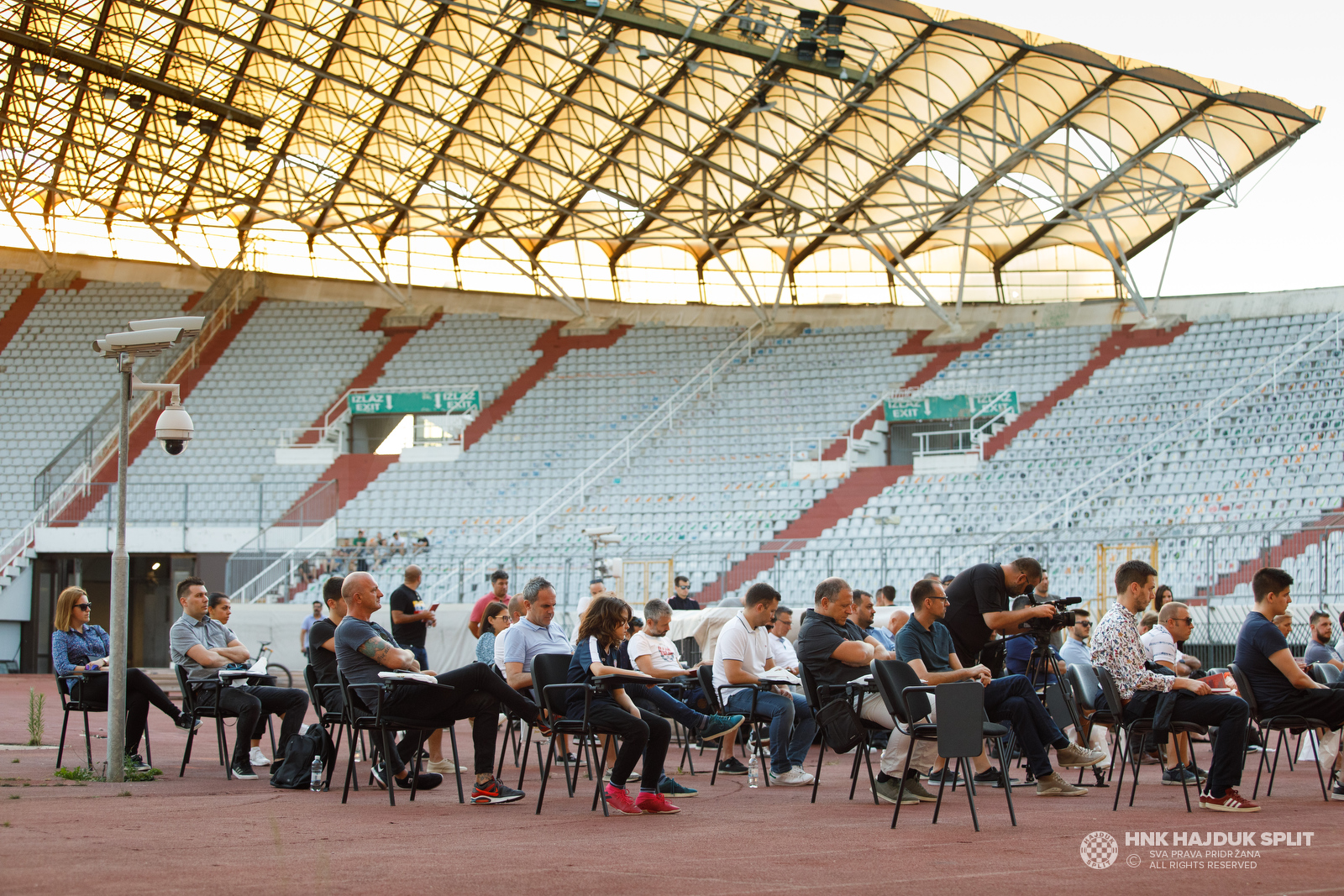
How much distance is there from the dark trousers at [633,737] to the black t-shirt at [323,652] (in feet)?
7.34

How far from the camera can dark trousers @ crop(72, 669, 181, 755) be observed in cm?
906

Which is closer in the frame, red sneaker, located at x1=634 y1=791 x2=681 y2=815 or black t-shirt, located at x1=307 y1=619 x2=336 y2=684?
red sneaker, located at x1=634 y1=791 x2=681 y2=815

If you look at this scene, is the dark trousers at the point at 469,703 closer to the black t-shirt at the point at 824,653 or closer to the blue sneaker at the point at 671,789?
the blue sneaker at the point at 671,789

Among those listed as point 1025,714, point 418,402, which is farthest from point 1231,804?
point 418,402

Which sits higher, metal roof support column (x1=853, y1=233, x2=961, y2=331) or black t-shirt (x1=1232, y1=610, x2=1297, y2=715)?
metal roof support column (x1=853, y1=233, x2=961, y2=331)

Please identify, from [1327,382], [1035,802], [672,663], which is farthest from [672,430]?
[1035,802]

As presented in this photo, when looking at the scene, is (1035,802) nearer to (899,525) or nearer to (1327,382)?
(899,525)

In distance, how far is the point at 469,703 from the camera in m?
7.60

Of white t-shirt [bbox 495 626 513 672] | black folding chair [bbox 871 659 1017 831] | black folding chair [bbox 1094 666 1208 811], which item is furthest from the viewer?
white t-shirt [bbox 495 626 513 672]

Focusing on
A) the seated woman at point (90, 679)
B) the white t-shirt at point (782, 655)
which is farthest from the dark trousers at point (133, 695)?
the white t-shirt at point (782, 655)

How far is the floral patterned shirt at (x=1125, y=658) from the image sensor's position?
7254mm

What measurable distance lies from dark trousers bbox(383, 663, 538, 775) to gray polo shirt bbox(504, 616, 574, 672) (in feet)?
3.07

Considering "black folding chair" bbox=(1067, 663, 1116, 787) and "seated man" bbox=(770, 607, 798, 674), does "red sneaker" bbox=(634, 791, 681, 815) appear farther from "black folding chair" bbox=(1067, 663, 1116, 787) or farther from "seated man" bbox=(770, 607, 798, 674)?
"seated man" bbox=(770, 607, 798, 674)

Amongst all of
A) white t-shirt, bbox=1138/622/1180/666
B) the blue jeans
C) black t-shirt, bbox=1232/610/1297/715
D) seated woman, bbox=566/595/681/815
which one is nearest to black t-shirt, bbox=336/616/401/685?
seated woman, bbox=566/595/681/815
